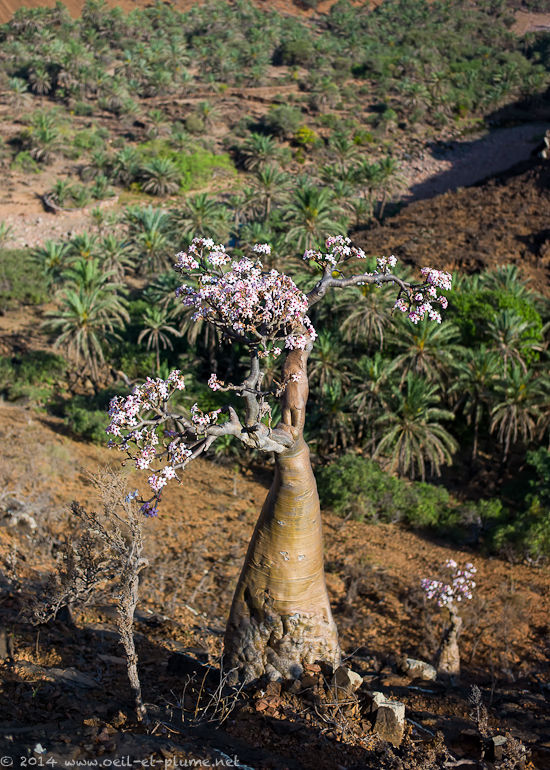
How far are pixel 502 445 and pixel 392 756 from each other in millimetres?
22322

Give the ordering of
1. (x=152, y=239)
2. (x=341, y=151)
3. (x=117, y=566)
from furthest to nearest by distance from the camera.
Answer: (x=341, y=151)
(x=152, y=239)
(x=117, y=566)

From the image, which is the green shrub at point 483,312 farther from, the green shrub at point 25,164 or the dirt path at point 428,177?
the green shrub at point 25,164

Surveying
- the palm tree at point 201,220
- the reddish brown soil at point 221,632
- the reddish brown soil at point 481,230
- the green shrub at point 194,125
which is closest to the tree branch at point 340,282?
the reddish brown soil at point 221,632

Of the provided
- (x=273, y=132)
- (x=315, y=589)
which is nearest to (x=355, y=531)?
(x=315, y=589)

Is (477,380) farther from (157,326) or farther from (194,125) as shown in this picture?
(194,125)

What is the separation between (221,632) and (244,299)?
7736 millimetres

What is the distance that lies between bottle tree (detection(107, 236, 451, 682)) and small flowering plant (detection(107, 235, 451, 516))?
0.01 metres

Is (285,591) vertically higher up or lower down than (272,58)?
lower down

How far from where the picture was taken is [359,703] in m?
7.97

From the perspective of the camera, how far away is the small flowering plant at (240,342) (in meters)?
6.42

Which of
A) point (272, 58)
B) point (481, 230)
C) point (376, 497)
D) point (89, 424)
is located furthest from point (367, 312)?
point (272, 58)

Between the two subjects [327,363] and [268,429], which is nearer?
[268,429]

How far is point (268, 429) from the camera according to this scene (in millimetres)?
7352

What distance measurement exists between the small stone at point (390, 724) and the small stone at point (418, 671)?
104 inches
